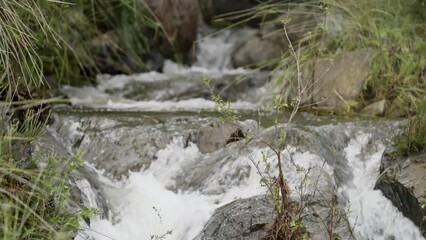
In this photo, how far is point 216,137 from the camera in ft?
13.4

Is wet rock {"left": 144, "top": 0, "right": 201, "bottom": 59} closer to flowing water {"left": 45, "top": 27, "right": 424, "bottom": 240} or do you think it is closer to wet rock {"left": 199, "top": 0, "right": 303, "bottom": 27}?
wet rock {"left": 199, "top": 0, "right": 303, "bottom": 27}

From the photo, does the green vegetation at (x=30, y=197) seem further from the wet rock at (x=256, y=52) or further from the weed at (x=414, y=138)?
the wet rock at (x=256, y=52)

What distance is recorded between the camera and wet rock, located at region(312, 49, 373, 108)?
4.95 m

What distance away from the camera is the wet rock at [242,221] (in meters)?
3.01

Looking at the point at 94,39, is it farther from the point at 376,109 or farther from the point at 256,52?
the point at 376,109

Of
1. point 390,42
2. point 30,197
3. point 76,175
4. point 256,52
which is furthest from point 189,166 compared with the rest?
point 256,52

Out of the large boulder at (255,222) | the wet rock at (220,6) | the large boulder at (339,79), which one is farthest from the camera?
the wet rock at (220,6)

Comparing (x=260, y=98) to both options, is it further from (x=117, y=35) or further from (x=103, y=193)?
(x=103, y=193)

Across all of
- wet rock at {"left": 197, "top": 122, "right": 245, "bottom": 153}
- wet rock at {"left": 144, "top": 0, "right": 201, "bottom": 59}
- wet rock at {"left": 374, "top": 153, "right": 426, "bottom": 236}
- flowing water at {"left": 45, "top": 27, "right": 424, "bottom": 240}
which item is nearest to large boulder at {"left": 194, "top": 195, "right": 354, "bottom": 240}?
flowing water at {"left": 45, "top": 27, "right": 424, "bottom": 240}

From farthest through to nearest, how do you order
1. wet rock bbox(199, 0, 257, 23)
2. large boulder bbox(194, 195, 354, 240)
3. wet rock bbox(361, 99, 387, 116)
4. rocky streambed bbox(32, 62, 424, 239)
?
1. wet rock bbox(199, 0, 257, 23)
2. wet rock bbox(361, 99, 387, 116)
3. rocky streambed bbox(32, 62, 424, 239)
4. large boulder bbox(194, 195, 354, 240)

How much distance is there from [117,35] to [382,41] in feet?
8.06

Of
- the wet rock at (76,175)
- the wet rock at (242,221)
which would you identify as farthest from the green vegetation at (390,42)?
the wet rock at (76,175)

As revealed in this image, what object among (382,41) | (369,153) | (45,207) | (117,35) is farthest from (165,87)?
(45,207)

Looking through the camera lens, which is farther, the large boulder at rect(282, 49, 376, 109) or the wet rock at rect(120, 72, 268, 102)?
the wet rock at rect(120, 72, 268, 102)
